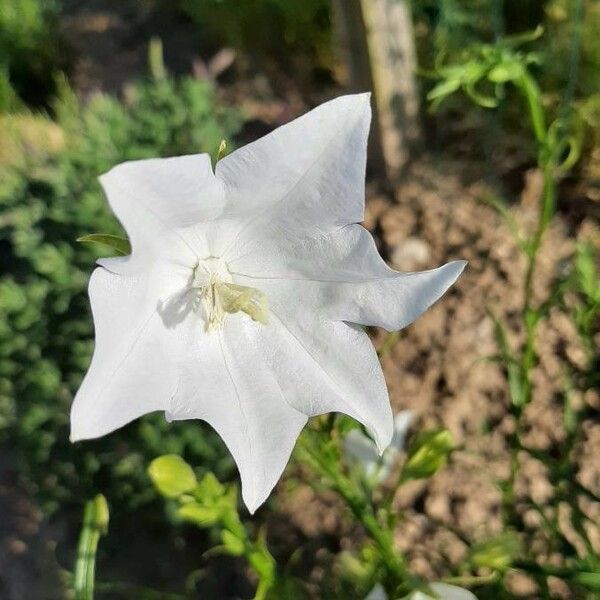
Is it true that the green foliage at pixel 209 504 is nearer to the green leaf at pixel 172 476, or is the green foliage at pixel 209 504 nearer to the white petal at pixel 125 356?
the green leaf at pixel 172 476

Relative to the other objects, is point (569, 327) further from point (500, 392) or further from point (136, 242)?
point (136, 242)

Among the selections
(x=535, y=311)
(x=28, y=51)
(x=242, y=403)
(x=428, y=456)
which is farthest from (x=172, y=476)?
(x=28, y=51)

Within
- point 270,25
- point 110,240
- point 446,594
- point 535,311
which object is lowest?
point 446,594

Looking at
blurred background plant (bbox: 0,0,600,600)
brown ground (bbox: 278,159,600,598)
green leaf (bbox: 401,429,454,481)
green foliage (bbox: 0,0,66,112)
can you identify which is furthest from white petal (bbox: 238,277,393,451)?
green foliage (bbox: 0,0,66,112)

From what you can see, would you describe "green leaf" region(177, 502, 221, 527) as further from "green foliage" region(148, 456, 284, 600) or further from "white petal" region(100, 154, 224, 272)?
"white petal" region(100, 154, 224, 272)

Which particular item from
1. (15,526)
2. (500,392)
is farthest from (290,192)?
(15,526)

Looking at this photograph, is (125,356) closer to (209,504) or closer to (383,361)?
(209,504)
